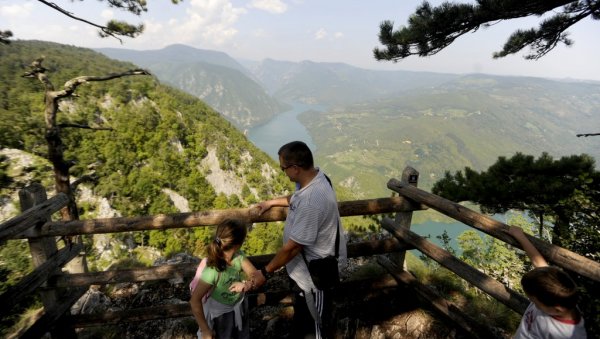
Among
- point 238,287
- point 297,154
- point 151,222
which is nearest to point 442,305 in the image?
point 238,287

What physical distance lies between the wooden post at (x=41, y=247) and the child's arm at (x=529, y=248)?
4532 mm

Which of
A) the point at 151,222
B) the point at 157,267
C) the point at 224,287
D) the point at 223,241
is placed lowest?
the point at 157,267

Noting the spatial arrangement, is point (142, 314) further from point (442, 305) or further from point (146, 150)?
point (146, 150)

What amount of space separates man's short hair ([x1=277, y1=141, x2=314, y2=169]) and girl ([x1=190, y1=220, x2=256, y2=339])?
72 centimetres

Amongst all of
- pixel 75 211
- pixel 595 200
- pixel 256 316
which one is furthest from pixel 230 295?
pixel 75 211

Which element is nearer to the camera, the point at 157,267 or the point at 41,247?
the point at 41,247

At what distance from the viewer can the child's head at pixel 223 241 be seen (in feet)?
8.44

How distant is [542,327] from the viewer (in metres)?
2.14

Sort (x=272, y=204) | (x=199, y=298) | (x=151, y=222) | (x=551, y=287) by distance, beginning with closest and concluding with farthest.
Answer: (x=551, y=287) < (x=199, y=298) < (x=272, y=204) < (x=151, y=222)

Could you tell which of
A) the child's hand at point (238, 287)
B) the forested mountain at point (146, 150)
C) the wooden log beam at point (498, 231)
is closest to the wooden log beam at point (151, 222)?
the child's hand at point (238, 287)

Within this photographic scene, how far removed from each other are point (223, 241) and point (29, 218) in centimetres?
202

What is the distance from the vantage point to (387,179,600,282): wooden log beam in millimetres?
2205

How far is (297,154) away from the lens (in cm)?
246

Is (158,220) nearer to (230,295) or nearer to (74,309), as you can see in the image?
(230,295)
